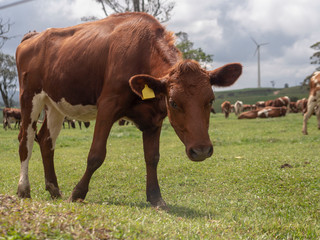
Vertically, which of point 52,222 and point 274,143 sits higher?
point 52,222

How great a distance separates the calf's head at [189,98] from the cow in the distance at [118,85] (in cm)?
1

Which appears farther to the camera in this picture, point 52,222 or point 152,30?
point 152,30

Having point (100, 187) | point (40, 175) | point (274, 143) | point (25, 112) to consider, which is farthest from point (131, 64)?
point (274, 143)

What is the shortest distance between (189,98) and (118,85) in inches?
46.9

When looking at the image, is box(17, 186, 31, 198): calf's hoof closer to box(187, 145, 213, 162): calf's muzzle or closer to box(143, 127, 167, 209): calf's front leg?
box(143, 127, 167, 209): calf's front leg

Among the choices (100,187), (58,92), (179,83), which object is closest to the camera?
(179,83)

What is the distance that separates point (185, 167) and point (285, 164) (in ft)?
7.64

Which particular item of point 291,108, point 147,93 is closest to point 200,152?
point 147,93

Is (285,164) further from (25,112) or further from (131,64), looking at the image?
(25,112)

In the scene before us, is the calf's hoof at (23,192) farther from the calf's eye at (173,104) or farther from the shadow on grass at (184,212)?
the calf's eye at (173,104)

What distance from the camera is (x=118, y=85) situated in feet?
17.3

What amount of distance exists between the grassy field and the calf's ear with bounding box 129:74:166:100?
153 cm

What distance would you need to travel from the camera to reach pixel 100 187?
742 cm

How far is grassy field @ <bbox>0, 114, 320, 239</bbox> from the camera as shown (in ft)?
10.6
